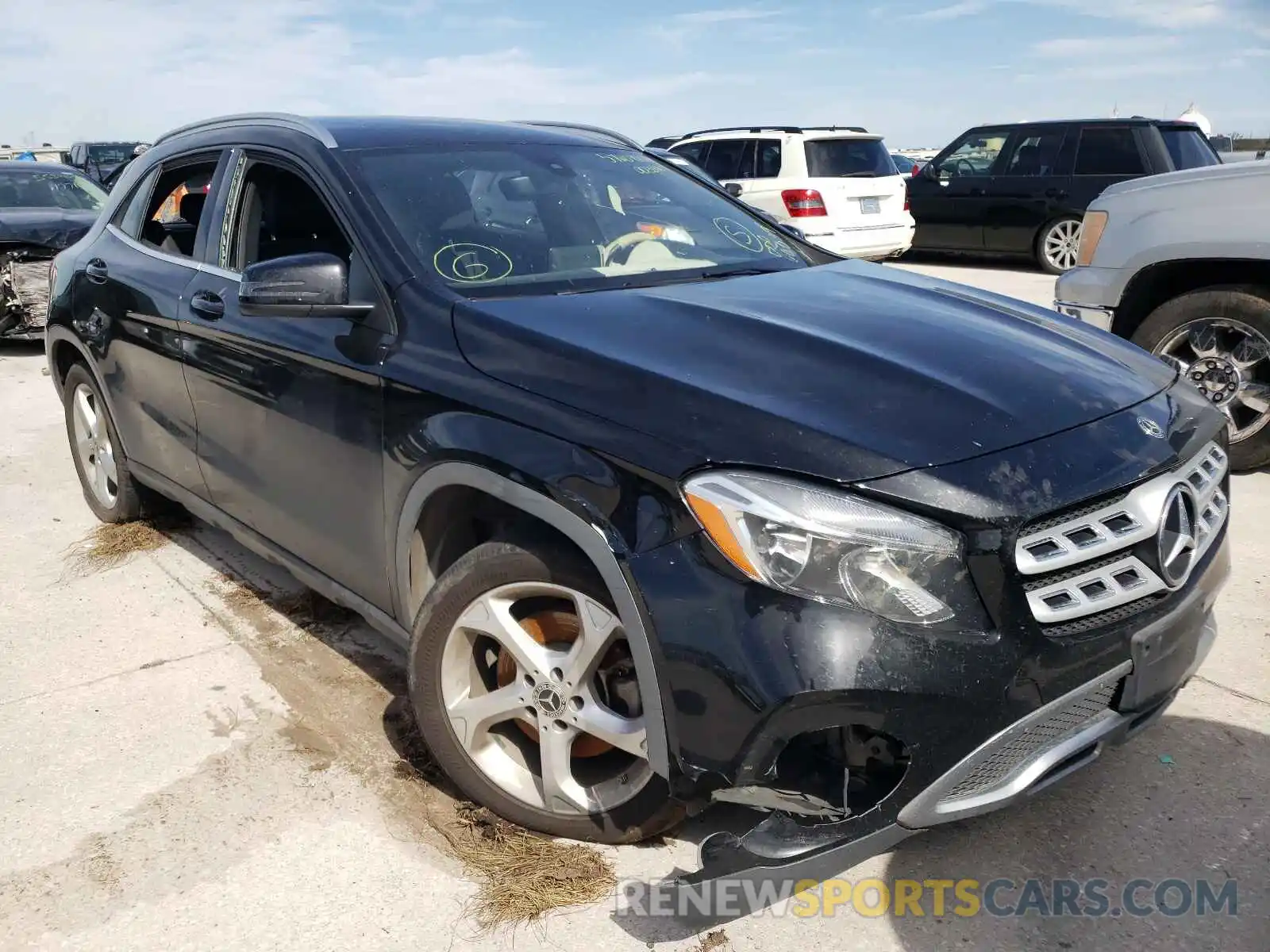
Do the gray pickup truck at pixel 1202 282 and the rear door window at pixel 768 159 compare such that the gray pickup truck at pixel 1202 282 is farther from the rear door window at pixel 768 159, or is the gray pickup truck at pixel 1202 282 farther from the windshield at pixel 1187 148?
the windshield at pixel 1187 148

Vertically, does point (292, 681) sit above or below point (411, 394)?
below

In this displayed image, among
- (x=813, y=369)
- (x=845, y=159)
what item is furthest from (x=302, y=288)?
(x=845, y=159)

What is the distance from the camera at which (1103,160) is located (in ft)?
40.0

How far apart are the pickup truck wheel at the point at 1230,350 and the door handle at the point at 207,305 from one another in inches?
159

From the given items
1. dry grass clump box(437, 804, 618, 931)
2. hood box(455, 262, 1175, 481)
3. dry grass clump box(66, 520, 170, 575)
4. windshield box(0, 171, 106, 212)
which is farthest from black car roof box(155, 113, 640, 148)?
windshield box(0, 171, 106, 212)

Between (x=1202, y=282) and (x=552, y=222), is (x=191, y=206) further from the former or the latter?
(x=1202, y=282)

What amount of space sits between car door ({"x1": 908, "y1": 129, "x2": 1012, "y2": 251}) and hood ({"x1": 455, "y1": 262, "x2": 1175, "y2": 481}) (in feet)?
37.3

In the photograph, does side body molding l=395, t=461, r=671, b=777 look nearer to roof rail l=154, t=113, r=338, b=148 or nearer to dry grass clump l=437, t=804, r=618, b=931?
dry grass clump l=437, t=804, r=618, b=931

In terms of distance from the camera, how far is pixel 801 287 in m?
3.03

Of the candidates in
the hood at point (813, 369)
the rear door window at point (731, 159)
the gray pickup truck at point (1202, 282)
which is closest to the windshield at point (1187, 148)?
the rear door window at point (731, 159)

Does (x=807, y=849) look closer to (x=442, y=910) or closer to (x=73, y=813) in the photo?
(x=442, y=910)

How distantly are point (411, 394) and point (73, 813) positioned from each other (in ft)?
4.74

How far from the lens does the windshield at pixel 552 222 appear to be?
2928 millimetres

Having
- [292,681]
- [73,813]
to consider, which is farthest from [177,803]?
[292,681]
